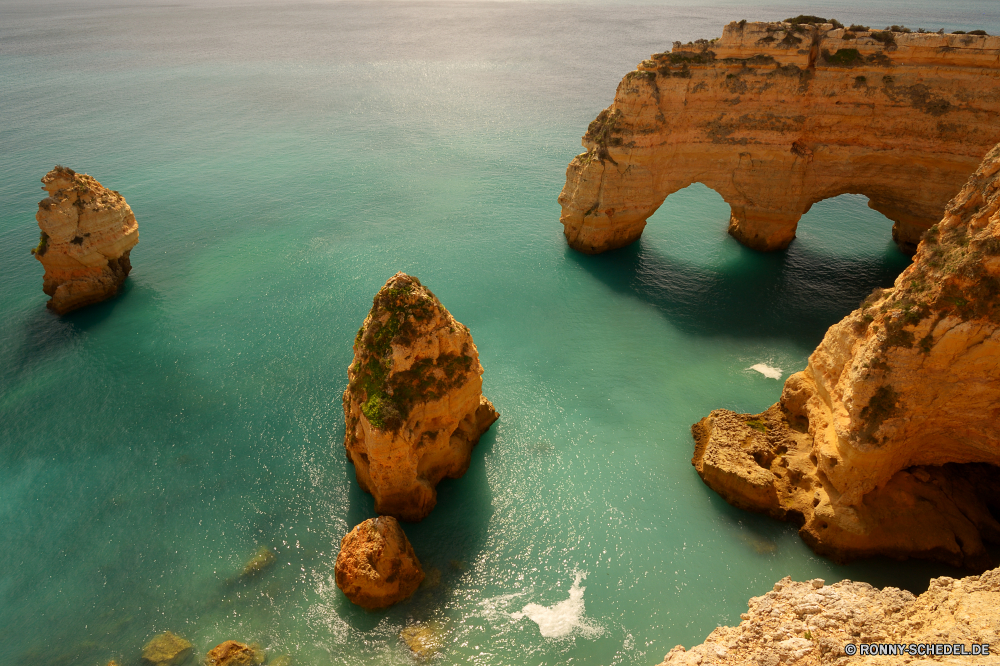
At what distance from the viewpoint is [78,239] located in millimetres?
29516

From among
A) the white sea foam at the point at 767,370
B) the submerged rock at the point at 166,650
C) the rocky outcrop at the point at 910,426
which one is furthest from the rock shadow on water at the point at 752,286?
the submerged rock at the point at 166,650

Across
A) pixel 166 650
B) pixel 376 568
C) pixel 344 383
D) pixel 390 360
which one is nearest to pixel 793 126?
pixel 390 360

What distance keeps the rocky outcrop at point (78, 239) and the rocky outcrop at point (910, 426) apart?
32.8m

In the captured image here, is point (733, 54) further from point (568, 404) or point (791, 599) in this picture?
point (791, 599)

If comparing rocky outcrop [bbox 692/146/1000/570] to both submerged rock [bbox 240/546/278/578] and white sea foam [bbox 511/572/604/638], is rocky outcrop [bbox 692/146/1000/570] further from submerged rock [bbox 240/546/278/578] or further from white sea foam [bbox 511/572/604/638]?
submerged rock [bbox 240/546/278/578]

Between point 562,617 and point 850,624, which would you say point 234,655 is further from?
point 850,624

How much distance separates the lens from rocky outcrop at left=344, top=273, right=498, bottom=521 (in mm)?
17484

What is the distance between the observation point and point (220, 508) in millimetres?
19391

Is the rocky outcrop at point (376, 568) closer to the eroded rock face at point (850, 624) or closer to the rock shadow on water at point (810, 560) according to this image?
the eroded rock face at point (850, 624)

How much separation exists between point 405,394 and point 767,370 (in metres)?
17.4

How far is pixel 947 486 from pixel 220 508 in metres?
25.0

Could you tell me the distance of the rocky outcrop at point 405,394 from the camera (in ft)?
57.4

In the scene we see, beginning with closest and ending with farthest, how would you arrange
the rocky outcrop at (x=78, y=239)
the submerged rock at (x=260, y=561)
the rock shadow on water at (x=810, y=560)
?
the rock shadow on water at (x=810, y=560) < the submerged rock at (x=260, y=561) < the rocky outcrop at (x=78, y=239)

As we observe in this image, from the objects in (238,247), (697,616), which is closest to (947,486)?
(697,616)
